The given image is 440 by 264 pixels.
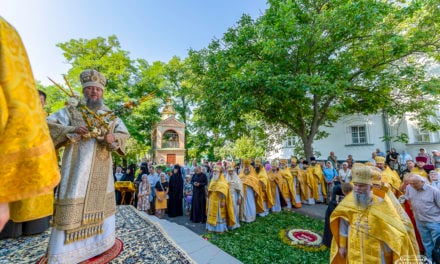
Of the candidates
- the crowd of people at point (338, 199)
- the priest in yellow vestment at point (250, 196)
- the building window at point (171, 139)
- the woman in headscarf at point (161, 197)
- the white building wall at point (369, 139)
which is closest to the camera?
the crowd of people at point (338, 199)

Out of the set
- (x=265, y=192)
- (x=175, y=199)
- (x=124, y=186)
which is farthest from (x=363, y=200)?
(x=124, y=186)

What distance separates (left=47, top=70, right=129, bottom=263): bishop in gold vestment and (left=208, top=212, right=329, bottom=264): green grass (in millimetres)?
3153

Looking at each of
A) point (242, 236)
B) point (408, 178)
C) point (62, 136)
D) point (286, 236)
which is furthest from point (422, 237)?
point (62, 136)

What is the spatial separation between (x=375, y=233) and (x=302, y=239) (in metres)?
3.59

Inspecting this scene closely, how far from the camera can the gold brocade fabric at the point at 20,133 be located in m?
0.90

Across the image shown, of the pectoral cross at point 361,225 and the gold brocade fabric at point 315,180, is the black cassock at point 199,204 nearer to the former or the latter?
the gold brocade fabric at point 315,180

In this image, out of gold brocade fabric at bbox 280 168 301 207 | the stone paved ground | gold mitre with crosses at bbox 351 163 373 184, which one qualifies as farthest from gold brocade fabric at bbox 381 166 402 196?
gold mitre with crosses at bbox 351 163 373 184

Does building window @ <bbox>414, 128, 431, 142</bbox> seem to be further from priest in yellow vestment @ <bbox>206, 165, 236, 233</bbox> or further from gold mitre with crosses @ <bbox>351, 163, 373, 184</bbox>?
gold mitre with crosses @ <bbox>351, 163, 373, 184</bbox>

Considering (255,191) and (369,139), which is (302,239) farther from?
→ (369,139)

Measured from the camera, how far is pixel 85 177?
2926 millimetres

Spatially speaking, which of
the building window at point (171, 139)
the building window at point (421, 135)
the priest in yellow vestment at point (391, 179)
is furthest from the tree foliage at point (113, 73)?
the building window at point (421, 135)

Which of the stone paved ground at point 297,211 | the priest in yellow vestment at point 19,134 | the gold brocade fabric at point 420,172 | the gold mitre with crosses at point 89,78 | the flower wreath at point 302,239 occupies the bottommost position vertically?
the stone paved ground at point 297,211

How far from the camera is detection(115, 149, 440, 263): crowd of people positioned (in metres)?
2.85

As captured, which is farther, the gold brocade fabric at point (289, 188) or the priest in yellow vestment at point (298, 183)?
the priest in yellow vestment at point (298, 183)
